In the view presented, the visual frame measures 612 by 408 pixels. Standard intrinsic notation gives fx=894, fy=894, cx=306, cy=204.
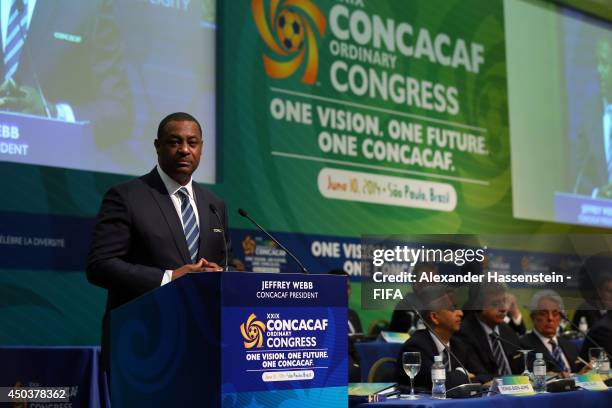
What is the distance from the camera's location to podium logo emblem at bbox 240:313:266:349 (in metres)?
2.17

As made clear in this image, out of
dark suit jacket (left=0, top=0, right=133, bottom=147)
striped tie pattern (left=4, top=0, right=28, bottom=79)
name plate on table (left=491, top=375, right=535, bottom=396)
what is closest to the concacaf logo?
dark suit jacket (left=0, top=0, right=133, bottom=147)

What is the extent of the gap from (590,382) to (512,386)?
0.61 m

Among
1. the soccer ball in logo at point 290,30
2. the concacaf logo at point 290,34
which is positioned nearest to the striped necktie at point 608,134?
the concacaf logo at point 290,34

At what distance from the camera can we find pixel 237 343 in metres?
2.14

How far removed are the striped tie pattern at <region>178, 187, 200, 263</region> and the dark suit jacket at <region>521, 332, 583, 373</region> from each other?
2.74m

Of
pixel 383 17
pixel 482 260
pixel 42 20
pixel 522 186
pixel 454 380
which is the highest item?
pixel 383 17

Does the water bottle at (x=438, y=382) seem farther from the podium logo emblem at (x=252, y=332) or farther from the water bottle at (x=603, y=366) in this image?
the water bottle at (x=603, y=366)

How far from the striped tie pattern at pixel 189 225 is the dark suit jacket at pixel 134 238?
2 centimetres

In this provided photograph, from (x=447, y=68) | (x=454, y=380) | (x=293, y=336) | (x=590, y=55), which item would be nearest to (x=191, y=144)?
(x=293, y=336)

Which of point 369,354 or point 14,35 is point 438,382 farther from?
point 14,35

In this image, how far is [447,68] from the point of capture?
9.77m

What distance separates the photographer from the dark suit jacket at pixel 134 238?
2939 millimetres

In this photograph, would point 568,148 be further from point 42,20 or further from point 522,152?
point 42,20

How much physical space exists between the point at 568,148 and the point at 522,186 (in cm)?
85
